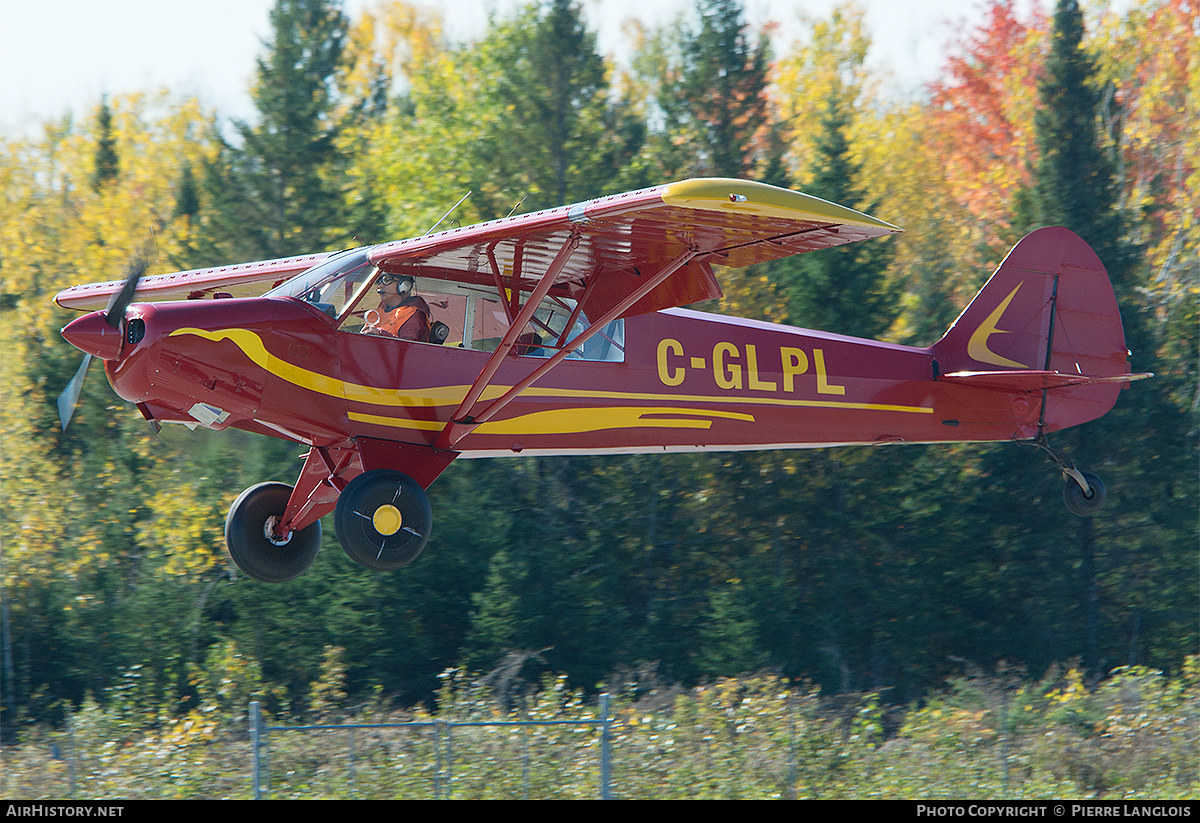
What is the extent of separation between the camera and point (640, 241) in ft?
28.9

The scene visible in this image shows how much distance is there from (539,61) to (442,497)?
10.0 m

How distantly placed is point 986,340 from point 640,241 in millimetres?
5136

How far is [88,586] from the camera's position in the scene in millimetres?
21828

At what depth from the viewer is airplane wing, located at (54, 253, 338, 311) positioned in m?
11.4

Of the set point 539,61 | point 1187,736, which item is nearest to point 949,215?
point 539,61

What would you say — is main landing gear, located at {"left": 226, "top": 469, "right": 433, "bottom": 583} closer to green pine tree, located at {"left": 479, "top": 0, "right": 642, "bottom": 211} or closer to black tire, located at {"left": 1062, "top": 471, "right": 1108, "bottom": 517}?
black tire, located at {"left": 1062, "top": 471, "right": 1108, "bottom": 517}

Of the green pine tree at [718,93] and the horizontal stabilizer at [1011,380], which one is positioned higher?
the green pine tree at [718,93]

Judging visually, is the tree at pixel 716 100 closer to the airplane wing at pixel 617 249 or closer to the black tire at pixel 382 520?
the airplane wing at pixel 617 249

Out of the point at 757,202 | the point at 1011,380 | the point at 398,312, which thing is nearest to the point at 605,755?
the point at 398,312

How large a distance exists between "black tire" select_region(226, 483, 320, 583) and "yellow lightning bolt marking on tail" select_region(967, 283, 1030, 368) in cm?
685

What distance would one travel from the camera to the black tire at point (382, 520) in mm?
8695

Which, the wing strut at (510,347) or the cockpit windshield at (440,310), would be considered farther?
the cockpit windshield at (440,310)

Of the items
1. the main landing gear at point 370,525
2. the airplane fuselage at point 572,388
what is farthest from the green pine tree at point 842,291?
the main landing gear at point 370,525

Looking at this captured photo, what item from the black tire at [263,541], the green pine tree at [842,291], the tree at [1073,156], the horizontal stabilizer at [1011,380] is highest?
the tree at [1073,156]
